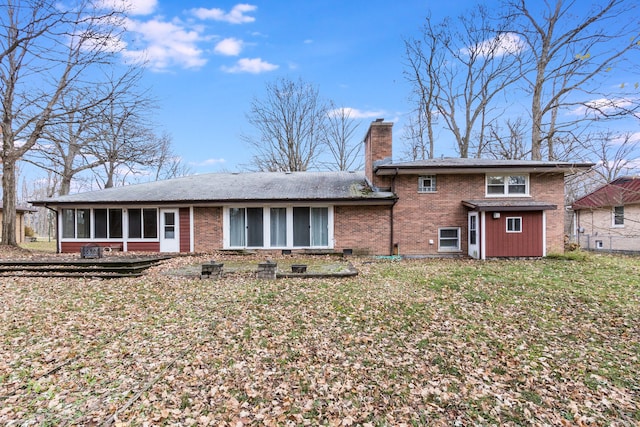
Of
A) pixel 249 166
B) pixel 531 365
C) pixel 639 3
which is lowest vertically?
pixel 531 365

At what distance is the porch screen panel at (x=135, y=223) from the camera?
1410 cm

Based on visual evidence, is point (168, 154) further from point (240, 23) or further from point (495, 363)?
point (495, 363)

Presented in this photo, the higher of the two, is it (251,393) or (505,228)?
(505,228)

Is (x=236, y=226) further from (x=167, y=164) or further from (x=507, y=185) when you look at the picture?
(x=167, y=164)

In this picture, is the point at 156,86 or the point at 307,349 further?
the point at 156,86

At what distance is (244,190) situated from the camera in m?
14.5

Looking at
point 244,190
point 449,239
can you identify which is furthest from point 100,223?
point 449,239

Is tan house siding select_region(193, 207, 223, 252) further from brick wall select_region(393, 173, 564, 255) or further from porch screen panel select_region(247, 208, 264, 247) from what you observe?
brick wall select_region(393, 173, 564, 255)

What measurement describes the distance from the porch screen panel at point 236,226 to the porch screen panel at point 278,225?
1298 millimetres

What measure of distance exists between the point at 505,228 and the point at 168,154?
31.9 m

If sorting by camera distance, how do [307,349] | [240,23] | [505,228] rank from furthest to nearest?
[240,23] < [505,228] < [307,349]

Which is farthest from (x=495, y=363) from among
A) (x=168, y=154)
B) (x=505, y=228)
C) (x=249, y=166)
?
(x=168, y=154)

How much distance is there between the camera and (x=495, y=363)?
4219mm

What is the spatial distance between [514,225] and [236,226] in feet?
37.1
